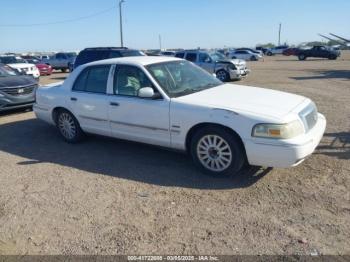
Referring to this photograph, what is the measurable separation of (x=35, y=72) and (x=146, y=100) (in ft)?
55.6

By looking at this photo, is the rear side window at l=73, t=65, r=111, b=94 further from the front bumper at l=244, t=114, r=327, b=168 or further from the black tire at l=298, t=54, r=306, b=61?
the black tire at l=298, t=54, r=306, b=61

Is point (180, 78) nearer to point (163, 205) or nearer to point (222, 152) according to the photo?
point (222, 152)

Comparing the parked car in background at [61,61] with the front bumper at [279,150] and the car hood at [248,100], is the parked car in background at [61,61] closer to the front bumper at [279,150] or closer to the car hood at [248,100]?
the car hood at [248,100]

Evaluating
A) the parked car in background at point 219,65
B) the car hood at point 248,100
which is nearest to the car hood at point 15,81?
the car hood at point 248,100

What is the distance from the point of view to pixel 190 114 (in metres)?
4.89

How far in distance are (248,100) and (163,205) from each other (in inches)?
74.7

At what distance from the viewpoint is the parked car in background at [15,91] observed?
31.5 feet

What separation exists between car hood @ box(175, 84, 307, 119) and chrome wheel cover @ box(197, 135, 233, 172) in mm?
465

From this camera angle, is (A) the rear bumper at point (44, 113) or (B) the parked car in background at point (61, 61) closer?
(A) the rear bumper at point (44, 113)

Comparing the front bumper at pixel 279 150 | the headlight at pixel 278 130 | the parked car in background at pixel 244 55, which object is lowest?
the parked car in background at pixel 244 55

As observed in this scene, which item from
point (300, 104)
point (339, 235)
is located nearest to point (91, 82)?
point (300, 104)

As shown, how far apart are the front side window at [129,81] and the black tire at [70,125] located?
1.29 metres

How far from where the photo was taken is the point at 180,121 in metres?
5.02

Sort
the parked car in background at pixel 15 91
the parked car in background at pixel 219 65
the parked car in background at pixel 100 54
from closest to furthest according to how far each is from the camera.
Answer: the parked car in background at pixel 15 91
the parked car in background at pixel 100 54
the parked car in background at pixel 219 65
